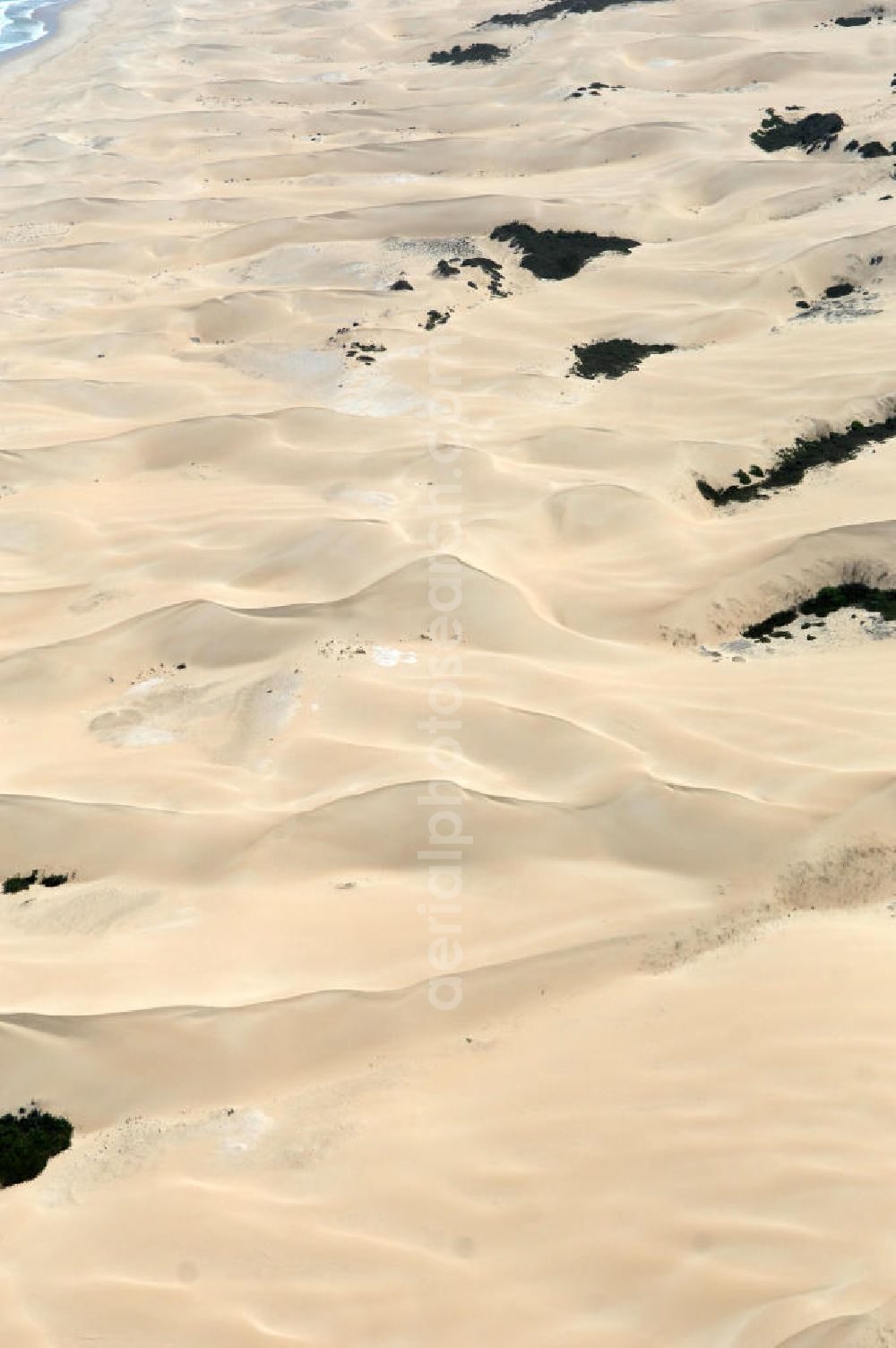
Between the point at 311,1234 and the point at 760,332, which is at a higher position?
the point at 311,1234

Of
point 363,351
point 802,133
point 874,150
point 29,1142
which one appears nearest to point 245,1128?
point 29,1142

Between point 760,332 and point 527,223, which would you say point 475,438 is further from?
point 527,223

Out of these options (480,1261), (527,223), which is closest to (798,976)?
(480,1261)

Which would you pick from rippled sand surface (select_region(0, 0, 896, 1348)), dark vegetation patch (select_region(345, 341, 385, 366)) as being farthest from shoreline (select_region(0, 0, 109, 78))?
dark vegetation patch (select_region(345, 341, 385, 366))

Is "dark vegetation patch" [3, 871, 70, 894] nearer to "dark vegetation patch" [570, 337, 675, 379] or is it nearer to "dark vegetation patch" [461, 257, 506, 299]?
"dark vegetation patch" [570, 337, 675, 379]

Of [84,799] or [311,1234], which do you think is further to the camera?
[84,799]

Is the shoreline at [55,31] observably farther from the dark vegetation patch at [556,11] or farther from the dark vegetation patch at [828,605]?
the dark vegetation patch at [828,605]
